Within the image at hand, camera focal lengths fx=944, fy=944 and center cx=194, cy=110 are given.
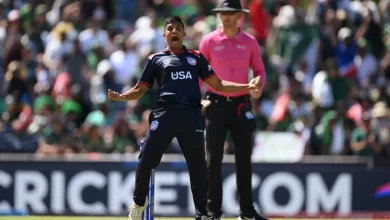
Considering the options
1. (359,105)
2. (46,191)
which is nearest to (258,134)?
(359,105)

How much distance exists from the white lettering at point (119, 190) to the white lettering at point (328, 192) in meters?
2.82

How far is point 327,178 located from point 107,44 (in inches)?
218

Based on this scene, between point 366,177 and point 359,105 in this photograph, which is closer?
point 366,177

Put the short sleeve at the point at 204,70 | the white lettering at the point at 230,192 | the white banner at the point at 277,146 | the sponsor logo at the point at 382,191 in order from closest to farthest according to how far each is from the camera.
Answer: the short sleeve at the point at 204,70, the sponsor logo at the point at 382,191, the white lettering at the point at 230,192, the white banner at the point at 277,146

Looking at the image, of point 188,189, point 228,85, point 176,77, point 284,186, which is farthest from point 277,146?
point 176,77

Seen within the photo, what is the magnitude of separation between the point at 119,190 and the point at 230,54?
5363mm

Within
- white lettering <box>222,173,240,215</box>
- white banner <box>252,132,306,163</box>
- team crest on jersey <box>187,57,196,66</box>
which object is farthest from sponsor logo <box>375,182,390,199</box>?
team crest on jersey <box>187,57,196,66</box>

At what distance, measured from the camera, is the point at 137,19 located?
1953 centimetres

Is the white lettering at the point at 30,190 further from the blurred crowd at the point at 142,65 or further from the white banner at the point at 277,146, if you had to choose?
the white banner at the point at 277,146

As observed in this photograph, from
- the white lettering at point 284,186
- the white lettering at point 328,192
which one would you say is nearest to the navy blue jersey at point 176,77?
the white lettering at point 284,186

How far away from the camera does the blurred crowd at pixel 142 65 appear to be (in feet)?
52.2

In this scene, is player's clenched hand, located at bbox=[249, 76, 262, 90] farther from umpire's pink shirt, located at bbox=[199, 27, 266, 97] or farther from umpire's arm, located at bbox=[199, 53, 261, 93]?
umpire's pink shirt, located at bbox=[199, 27, 266, 97]

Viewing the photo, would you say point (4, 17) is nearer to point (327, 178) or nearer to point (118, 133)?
point (118, 133)

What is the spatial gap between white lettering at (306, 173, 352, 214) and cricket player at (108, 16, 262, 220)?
599 cm
